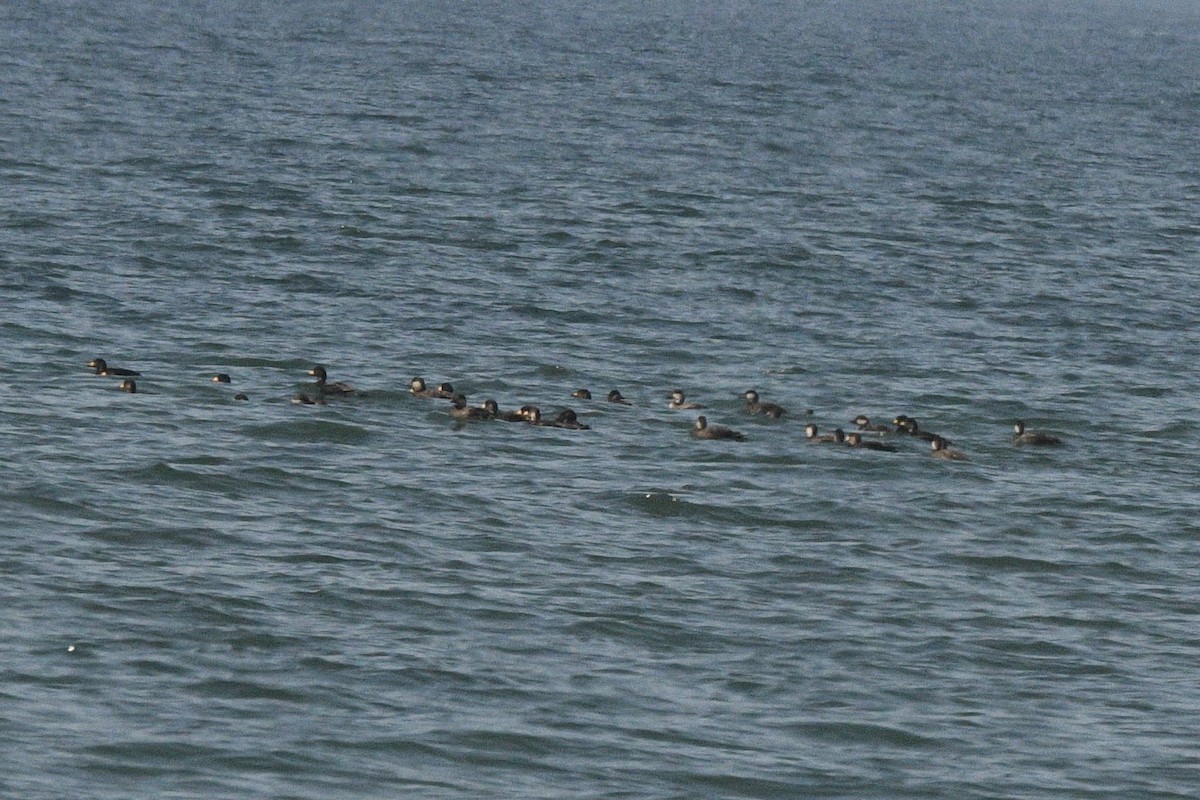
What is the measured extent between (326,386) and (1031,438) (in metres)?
9.18

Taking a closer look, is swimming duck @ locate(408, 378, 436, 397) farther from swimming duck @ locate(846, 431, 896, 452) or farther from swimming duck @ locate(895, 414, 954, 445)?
swimming duck @ locate(895, 414, 954, 445)

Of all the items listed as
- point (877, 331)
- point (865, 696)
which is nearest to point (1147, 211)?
point (877, 331)

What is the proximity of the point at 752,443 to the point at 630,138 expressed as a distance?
109ft

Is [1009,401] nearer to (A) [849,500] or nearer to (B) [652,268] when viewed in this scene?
(A) [849,500]

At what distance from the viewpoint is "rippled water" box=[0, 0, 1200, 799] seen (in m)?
19.4

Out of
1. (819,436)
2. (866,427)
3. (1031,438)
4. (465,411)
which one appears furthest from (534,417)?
(1031,438)

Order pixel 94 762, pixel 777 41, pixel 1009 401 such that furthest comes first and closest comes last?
1. pixel 777 41
2. pixel 1009 401
3. pixel 94 762

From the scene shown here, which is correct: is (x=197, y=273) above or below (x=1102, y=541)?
above

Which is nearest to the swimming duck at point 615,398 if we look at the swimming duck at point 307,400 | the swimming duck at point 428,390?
the swimming duck at point 428,390

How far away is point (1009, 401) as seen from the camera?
Answer: 107 ft

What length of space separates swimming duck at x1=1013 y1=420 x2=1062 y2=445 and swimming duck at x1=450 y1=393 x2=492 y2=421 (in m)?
6.88

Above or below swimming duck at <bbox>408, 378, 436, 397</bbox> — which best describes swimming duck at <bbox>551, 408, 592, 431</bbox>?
below

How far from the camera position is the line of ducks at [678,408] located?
2972 cm

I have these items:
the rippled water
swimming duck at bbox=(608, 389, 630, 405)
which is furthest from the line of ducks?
swimming duck at bbox=(608, 389, 630, 405)
